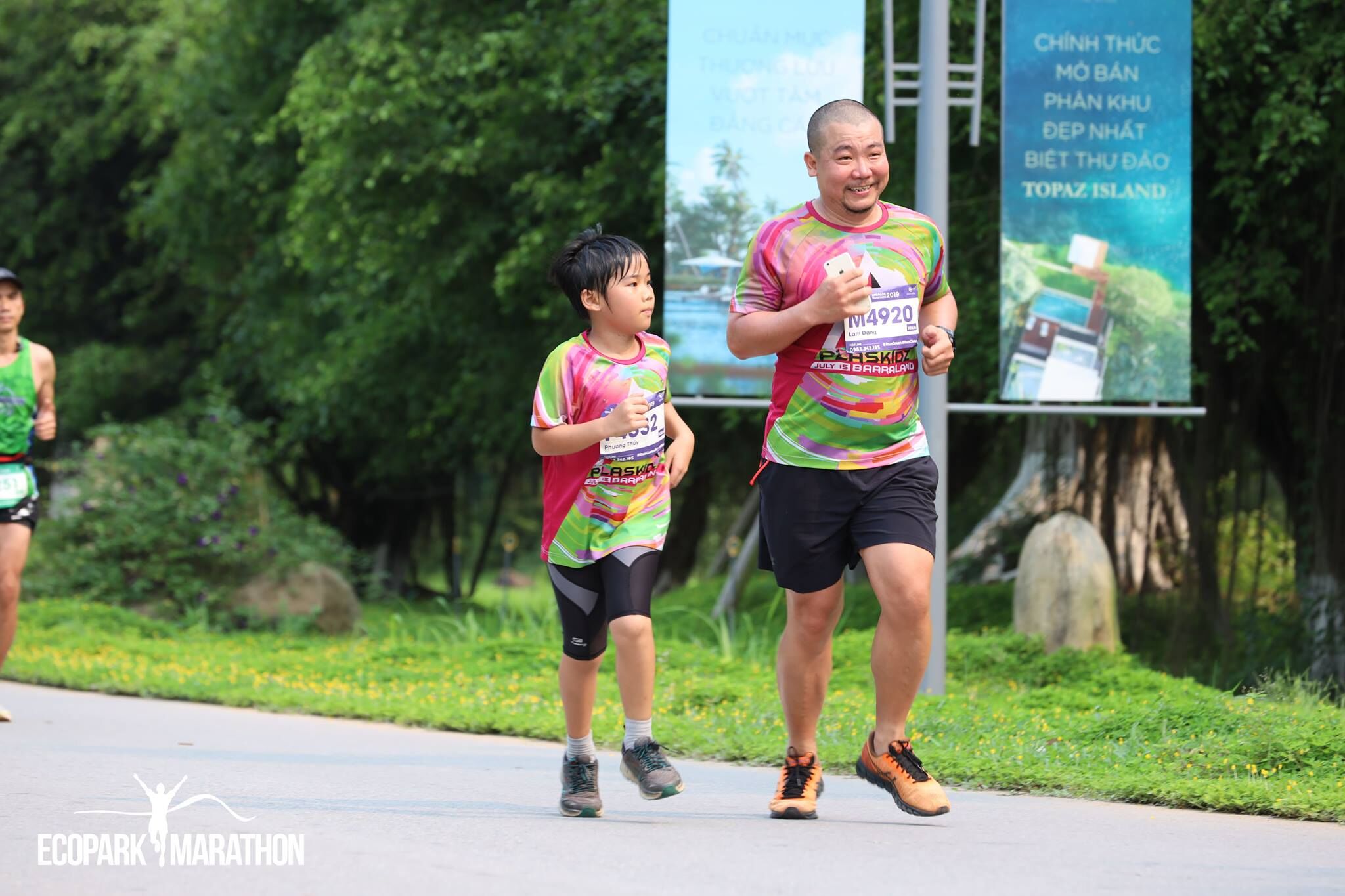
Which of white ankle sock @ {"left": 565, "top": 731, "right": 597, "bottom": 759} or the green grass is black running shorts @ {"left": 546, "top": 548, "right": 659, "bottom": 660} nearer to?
white ankle sock @ {"left": 565, "top": 731, "right": 597, "bottom": 759}

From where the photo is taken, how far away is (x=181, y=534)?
1548 centimetres

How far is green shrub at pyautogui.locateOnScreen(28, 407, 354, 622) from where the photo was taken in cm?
1524

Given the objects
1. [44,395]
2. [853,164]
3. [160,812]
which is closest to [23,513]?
[44,395]

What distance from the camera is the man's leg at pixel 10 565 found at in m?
8.34

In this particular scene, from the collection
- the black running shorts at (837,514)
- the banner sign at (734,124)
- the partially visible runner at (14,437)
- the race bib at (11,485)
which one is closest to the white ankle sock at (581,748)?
the black running shorts at (837,514)

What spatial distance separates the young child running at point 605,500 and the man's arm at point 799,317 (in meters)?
0.35

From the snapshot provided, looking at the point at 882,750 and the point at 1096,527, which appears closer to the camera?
the point at 882,750

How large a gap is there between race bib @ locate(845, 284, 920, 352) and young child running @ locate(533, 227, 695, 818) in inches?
25.5

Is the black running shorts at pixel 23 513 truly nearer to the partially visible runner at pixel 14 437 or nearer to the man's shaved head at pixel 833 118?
the partially visible runner at pixel 14 437

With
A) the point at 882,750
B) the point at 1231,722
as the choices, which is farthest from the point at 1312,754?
the point at 882,750

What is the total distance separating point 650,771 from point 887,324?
1.50m

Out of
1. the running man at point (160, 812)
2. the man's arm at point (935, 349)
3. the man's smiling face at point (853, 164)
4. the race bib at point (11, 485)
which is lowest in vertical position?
the running man at point (160, 812)

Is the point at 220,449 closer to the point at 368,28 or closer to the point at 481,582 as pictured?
the point at 368,28

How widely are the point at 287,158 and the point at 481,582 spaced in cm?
2800
